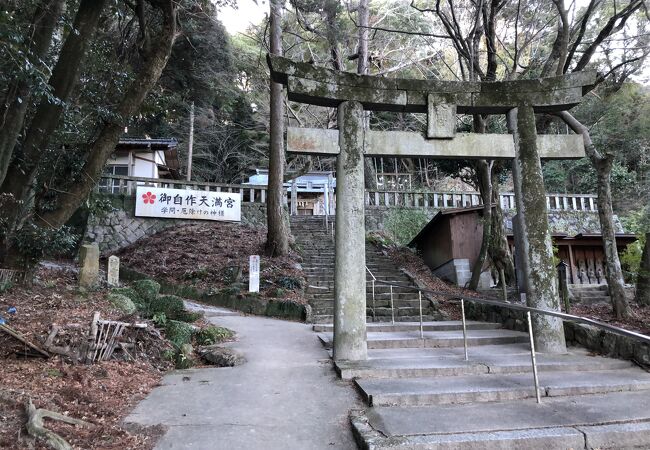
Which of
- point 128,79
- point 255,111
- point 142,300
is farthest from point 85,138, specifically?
point 255,111

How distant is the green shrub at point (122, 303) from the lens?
6.93m

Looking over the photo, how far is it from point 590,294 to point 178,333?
31.5 ft

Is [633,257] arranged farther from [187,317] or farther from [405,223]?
[187,317]

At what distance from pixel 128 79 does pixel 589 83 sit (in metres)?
8.68

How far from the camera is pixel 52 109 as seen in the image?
678 centimetres

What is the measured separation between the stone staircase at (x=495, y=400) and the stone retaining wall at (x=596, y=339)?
0.58 feet

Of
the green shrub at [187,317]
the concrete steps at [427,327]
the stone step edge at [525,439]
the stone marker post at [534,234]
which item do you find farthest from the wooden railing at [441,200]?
the stone step edge at [525,439]

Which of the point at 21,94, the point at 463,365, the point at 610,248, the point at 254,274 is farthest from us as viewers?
the point at 254,274

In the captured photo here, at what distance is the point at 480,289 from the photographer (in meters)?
11.7

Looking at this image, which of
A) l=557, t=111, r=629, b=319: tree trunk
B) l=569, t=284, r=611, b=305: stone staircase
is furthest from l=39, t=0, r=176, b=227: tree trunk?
l=569, t=284, r=611, b=305: stone staircase

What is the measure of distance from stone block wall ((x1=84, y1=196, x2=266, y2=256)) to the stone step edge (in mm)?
15275

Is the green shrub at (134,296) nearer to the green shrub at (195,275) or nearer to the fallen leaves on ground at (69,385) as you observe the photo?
the fallen leaves on ground at (69,385)

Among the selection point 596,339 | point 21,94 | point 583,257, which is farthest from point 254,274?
point 583,257

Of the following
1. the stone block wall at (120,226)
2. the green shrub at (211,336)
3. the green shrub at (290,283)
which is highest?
the stone block wall at (120,226)
